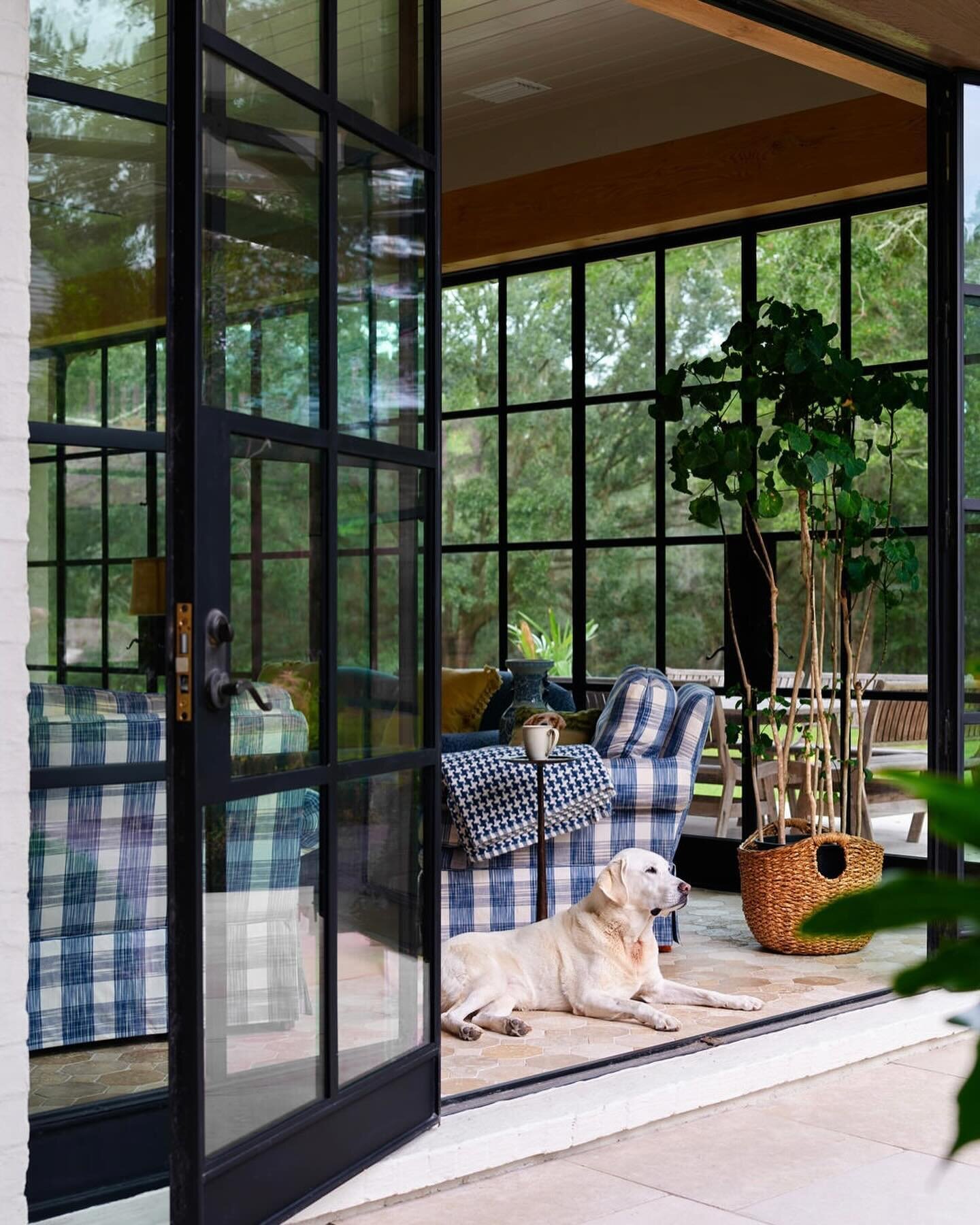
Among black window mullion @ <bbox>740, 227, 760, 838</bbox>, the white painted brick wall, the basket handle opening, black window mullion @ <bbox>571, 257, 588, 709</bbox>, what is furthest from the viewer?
black window mullion @ <bbox>571, 257, 588, 709</bbox>

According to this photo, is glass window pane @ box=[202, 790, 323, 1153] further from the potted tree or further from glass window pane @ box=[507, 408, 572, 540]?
glass window pane @ box=[507, 408, 572, 540]

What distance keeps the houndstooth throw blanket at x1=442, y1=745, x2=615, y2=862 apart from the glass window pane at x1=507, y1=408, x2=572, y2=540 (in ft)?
7.68

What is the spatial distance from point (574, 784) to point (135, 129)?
2603 mm

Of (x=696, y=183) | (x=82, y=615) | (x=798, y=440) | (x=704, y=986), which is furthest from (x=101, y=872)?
(x=696, y=183)

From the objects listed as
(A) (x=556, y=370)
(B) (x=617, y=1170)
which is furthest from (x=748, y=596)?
(B) (x=617, y=1170)

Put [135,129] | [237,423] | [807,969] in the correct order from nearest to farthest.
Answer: [237,423] → [135,129] → [807,969]

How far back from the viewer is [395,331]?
2787 mm

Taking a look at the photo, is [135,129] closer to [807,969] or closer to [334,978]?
[334,978]

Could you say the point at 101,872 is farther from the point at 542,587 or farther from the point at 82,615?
the point at 542,587

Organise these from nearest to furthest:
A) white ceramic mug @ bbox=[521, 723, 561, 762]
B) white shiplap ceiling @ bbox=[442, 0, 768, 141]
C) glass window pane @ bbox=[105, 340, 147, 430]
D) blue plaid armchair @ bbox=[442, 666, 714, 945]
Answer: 1. glass window pane @ bbox=[105, 340, 147, 430]
2. white ceramic mug @ bbox=[521, 723, 561, 762]
3. blue plaid armchair @ bbox=[442, 666, 714, 945]
4. white shiplap ceiling @ bbox=[442, 0, 768, 141]

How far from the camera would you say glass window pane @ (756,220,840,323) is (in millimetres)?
6277

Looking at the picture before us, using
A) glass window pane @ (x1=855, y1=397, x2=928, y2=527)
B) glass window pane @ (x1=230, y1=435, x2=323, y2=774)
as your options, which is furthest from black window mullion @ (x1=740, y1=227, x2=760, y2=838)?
glass window pane @ (x1=230, y1=435, x2=323, y2=774)

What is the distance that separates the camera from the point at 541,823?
4473mm

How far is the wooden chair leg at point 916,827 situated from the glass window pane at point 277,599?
4043mm
